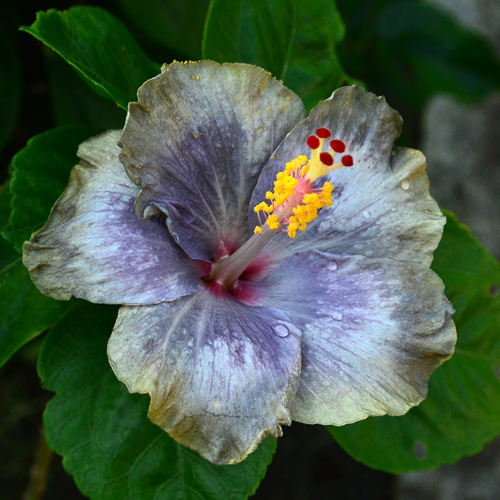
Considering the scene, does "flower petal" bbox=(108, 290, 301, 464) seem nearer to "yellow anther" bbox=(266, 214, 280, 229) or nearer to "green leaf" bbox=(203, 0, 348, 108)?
"yellow anther" bbox=(266, 214, 280, 229)

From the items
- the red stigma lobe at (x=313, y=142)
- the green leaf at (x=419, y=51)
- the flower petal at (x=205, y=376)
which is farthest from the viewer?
the green leaf at (x=419, y=51)

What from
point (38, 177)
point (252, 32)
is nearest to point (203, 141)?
point (38, 177)

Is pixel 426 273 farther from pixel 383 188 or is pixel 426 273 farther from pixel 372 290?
pixel 383 188

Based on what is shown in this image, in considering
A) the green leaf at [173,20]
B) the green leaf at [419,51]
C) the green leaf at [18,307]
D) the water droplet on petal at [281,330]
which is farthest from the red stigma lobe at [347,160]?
the green leaf at [419,51]

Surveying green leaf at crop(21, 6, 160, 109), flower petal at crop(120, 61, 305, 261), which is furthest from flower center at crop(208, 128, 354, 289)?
green leaf at crop(21, 6, 160, 109)

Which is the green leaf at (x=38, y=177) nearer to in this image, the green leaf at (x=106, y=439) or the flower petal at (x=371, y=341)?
the green leaf at (x=106, y=439)
